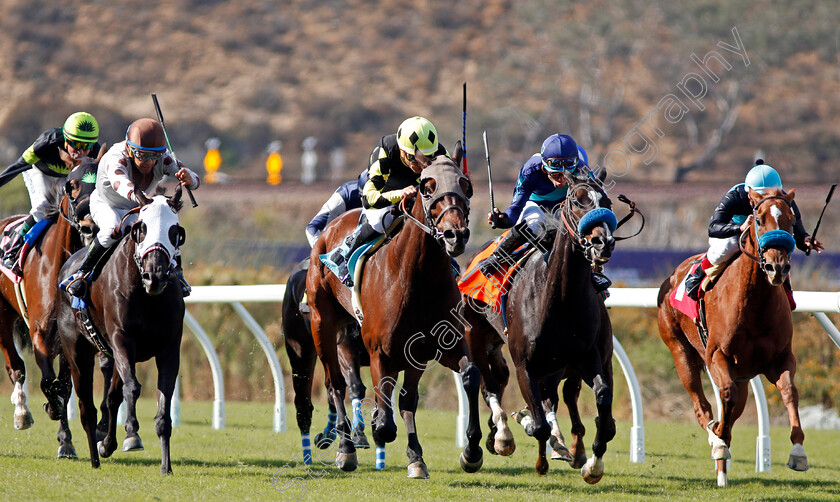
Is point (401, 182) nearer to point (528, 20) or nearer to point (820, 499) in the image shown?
point (820, 499)

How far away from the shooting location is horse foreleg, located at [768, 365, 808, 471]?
19.9 feet

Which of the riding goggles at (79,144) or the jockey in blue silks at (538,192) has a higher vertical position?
the riding goggles at (79,144)

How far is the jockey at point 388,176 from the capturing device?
251 inches

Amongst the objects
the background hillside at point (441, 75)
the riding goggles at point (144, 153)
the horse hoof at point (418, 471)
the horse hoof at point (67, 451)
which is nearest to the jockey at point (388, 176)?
the horse hoof at point (418, 471)

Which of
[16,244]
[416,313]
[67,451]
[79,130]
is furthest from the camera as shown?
[16,244]

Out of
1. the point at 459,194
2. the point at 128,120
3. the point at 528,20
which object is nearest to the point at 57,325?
the point at 459,194

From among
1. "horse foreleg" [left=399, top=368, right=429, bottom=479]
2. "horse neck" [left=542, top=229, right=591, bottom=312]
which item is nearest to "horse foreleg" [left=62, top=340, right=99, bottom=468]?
"horse foreleg" [left=399, top=368, right=429, bottom=479]

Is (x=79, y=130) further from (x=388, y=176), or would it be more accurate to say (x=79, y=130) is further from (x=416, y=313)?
(x=416, y=313)

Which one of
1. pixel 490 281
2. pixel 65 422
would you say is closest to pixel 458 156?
pixel 490 281

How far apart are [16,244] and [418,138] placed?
343cm

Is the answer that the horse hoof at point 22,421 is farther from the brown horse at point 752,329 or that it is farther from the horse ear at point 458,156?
the brown horse at point 752,329

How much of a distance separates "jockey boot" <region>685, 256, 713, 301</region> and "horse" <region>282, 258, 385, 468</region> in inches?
86.6

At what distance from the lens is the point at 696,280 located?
7172 millimetres

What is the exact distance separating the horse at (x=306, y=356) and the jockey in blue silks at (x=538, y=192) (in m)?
1.04
